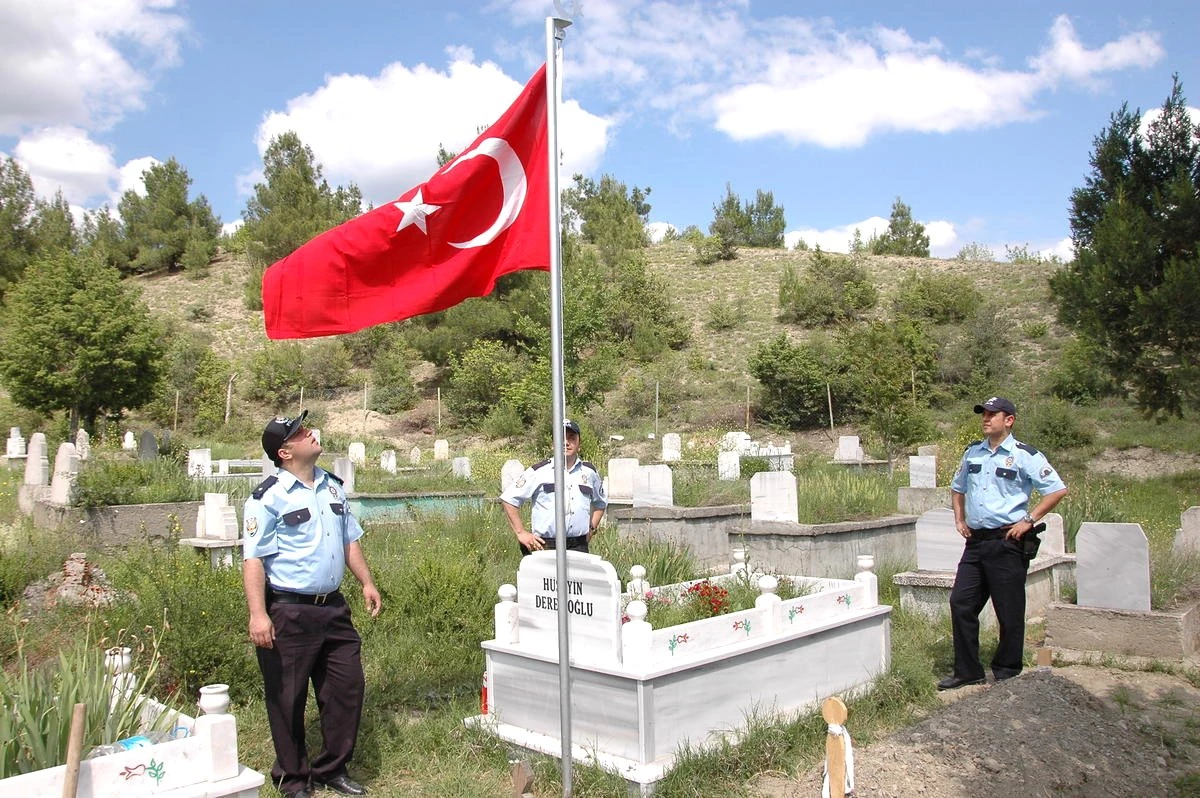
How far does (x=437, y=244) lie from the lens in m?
4.77

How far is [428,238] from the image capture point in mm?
4762

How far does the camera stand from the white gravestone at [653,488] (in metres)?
12.2

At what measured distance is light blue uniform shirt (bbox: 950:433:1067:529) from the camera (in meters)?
6.12

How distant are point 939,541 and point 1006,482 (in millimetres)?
2191

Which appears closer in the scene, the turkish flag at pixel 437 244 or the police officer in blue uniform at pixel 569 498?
the turkish flag at pixel 437 244

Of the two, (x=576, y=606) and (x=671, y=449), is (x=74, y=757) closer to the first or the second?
(x=576, y=606)

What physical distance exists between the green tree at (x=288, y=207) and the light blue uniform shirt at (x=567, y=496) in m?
40.8

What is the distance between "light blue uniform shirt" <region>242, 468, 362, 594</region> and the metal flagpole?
Answer: 3.71ft

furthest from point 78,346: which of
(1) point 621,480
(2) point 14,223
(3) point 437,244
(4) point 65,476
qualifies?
(2) point 14,223

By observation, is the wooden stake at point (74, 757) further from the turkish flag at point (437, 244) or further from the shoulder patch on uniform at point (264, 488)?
the turkish flag at point (437, 244)

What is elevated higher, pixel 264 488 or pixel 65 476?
pixel 264 488

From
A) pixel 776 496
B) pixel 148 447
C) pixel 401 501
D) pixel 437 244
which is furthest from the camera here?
pixel 148 447

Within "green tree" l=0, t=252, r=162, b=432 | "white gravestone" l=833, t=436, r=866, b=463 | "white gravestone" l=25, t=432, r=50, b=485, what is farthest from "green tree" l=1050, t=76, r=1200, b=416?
"green tree" l=0, t=252, r=162, b=432

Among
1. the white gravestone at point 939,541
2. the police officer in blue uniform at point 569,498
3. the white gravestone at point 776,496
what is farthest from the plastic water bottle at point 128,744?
the white gravestone at point 776,496
